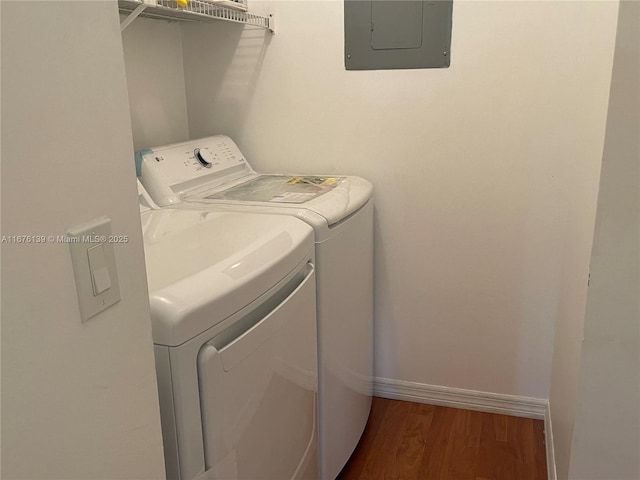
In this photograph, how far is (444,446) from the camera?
2031 millimetres

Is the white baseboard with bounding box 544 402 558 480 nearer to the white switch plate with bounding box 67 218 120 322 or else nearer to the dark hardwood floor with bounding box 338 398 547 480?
the dark hardwood floor with bounding box 338 398 547 480

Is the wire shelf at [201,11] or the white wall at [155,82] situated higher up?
the wire shelf at [201,11]

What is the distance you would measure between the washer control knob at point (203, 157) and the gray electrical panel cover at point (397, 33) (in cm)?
61

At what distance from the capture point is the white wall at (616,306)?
1.13m

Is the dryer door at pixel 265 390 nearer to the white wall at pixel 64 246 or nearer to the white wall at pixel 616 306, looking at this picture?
the white wall at pixel 64 246

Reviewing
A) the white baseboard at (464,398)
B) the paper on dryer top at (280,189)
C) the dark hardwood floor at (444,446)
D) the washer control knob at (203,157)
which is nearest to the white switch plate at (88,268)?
the paper on dryer top at (280,189)

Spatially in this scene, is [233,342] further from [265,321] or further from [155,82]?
[155,82]

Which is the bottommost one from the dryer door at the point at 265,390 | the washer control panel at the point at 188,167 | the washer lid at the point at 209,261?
the dryer door at the point at 265,390

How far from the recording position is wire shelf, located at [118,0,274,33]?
156 cm

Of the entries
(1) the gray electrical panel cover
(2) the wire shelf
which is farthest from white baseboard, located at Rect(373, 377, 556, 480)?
(2) the wire shelf

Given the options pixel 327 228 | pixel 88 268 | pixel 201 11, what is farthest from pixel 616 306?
pixel 201 11

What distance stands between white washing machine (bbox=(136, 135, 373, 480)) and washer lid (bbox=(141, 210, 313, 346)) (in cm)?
12

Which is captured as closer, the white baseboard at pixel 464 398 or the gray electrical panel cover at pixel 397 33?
the gray electrical panel cover at pixel 397 33

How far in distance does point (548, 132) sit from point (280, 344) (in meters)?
1.22
